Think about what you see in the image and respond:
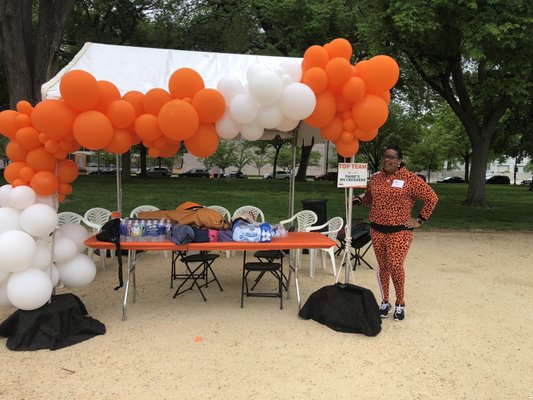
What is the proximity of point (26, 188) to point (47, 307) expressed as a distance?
1.13 m

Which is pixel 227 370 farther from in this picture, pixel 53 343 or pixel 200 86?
pixel 200 86

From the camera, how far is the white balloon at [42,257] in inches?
164

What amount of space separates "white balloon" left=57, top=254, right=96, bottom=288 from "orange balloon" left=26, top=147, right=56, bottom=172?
3.30 feet

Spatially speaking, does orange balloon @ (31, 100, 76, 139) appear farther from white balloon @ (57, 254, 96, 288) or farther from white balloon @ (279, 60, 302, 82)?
white balloon @ (279, 60, 302, 82)

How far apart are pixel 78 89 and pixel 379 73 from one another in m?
2.77

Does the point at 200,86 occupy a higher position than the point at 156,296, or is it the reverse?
the point at 200,86

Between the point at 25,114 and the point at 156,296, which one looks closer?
the point at 25,114

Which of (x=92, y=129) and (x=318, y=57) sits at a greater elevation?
(x=318, y=57)

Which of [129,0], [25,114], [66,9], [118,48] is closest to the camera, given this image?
[25,114]

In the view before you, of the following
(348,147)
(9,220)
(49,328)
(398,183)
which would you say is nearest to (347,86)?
(348,147)

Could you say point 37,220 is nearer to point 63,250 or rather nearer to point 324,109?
point 63,250

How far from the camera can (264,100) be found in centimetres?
416

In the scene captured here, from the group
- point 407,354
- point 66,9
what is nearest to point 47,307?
point 407,354

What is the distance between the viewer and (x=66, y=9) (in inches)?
345
